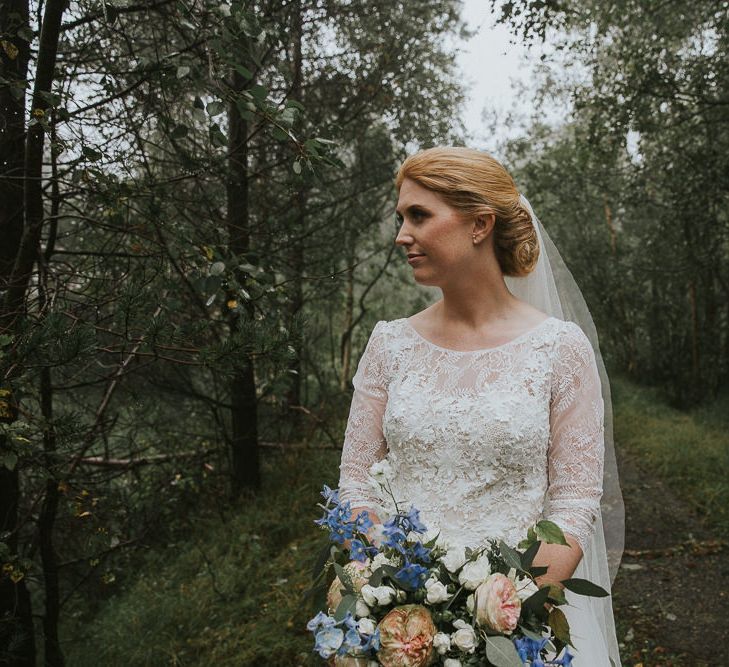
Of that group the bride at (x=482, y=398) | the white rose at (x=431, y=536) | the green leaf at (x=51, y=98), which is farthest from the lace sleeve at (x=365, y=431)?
the green leaf at (x=51, y=98)

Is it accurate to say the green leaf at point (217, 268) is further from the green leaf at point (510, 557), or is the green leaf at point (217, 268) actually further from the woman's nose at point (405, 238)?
the green leaf at point (510, 557)

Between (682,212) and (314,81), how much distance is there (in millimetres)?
5387

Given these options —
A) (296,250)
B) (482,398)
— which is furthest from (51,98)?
(296,250)

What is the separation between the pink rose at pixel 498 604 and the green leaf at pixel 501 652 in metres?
0.02

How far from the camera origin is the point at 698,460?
7.61 meters

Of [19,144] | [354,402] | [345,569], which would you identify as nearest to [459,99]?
[19,144]

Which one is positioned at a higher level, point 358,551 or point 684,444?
point 358,551

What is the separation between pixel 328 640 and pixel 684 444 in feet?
27.1

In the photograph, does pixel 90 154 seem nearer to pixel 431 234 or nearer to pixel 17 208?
pixel 17 208

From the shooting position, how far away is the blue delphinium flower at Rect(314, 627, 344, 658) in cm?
131

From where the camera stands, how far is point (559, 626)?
4.88ft

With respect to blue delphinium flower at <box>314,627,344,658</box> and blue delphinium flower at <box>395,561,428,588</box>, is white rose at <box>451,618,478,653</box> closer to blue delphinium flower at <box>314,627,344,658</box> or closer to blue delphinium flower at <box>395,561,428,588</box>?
blue delphinium flower at <box>395,561,428,588</box>

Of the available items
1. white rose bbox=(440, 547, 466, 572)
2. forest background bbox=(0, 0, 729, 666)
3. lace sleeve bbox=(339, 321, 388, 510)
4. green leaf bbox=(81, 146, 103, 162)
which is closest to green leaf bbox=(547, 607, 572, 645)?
white rose bbox=(440, 547, 466, 572)

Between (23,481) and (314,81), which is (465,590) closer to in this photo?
(23,481)
